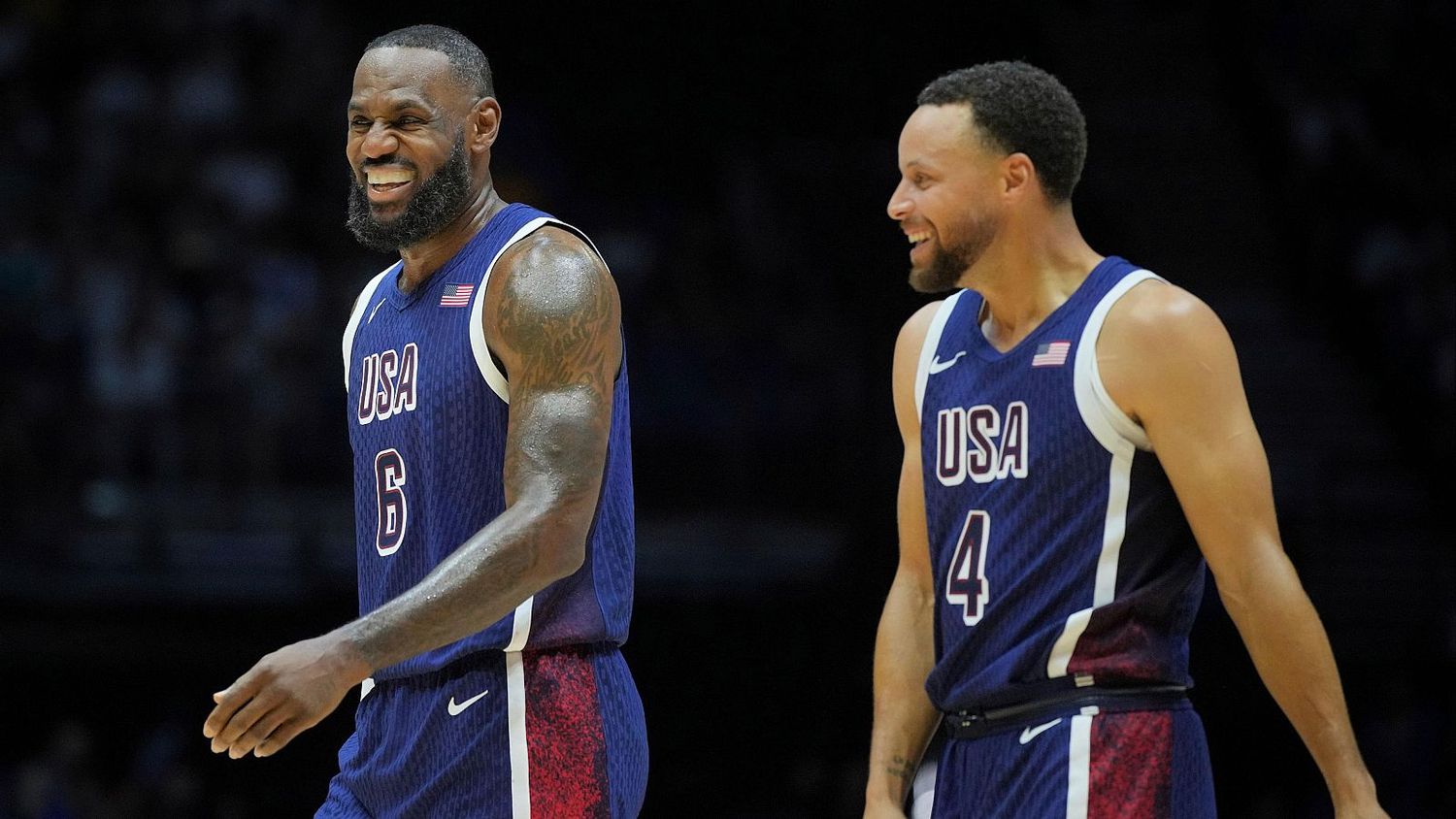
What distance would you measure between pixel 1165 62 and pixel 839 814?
8036mm

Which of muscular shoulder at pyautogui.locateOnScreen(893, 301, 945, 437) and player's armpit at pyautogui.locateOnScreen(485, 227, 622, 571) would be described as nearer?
player's armpit at pyautogui.locateOnScreen(485, 227, 622, 571)

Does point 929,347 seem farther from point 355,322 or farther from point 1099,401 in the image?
point 355,322

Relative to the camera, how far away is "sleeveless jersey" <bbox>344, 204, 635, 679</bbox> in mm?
3668

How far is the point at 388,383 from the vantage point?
3.87 m

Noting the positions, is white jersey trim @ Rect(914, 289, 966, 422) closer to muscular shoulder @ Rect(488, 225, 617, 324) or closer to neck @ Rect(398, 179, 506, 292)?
muscular shoulder @ Rect(488, 225, 617, 324)

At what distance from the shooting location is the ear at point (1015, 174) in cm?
385

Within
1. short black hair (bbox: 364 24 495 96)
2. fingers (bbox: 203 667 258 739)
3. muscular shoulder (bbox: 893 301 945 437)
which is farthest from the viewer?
muscular shoulder (bbox: 893 301 945 437)

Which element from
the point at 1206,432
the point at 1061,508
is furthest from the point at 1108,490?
the point at 1206,432

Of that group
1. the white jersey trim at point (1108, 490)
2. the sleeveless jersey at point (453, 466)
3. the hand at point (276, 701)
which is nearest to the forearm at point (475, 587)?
the hand at point (276, 701)

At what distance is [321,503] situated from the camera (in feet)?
32.4

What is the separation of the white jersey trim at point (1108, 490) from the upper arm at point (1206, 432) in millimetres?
42

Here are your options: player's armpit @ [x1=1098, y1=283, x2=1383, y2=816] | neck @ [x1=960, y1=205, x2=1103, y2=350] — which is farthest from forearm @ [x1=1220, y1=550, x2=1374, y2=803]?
neck @ [x1=960, y1=205, x2=1103, y2=350]

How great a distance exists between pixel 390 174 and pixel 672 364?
6.68 meters

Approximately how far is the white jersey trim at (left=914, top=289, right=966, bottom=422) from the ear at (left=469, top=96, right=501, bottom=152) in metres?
0.99
